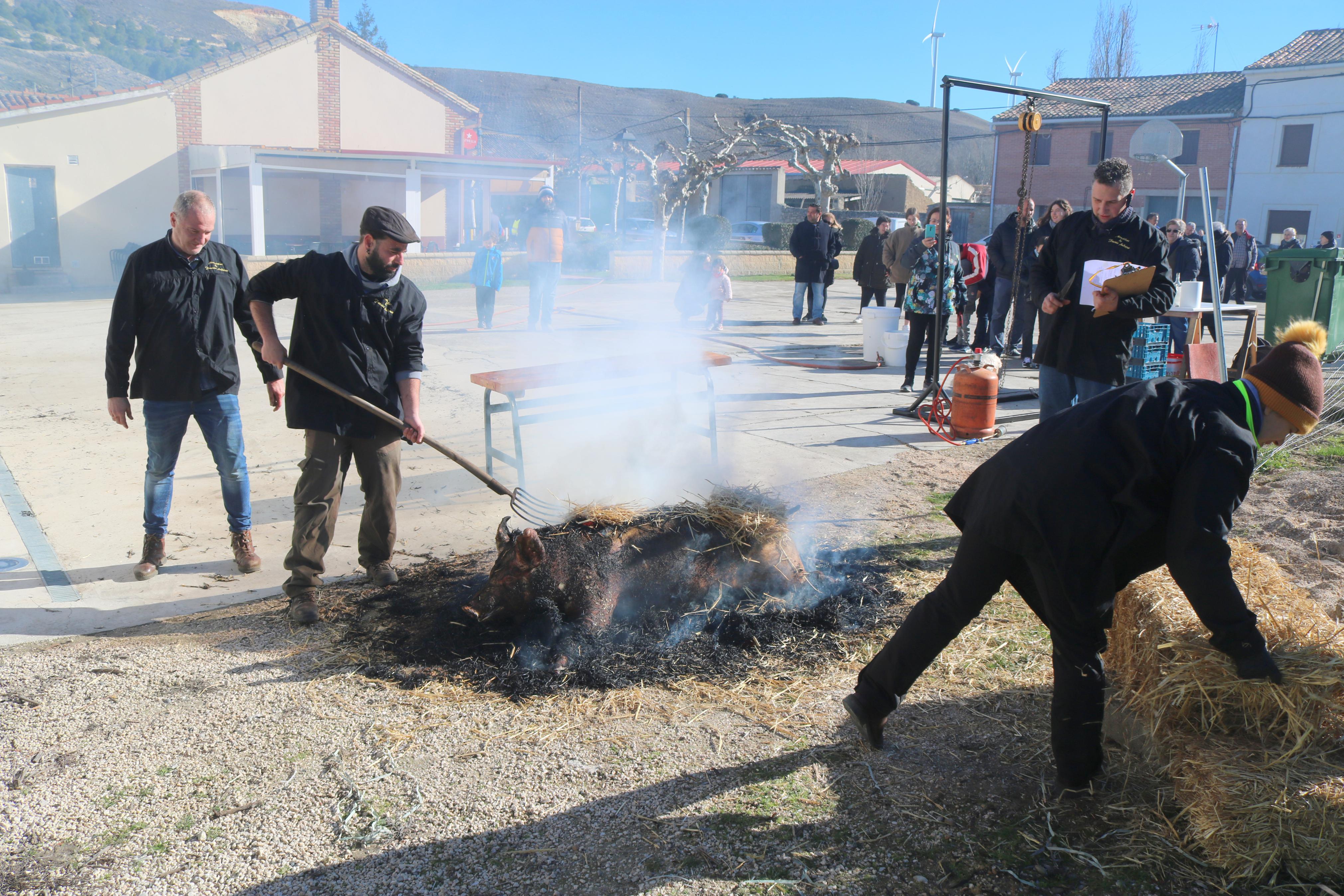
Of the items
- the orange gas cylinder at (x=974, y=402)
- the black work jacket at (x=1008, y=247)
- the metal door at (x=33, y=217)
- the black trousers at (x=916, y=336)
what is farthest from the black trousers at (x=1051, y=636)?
the metal door at (x=33, y=217)

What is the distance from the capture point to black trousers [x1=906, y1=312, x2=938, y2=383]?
8.92 metres

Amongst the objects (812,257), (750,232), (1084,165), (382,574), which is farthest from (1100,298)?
(1084,165)

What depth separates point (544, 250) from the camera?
512 inches

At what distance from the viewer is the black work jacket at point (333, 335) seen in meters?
4.02

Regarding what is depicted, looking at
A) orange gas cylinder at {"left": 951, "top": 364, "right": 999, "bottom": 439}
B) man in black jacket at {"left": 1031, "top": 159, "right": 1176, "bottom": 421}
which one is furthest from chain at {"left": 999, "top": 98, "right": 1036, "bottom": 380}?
man in black jacket at {"left": 1031, "top": 159, "right": 1176, "bottom": 421}

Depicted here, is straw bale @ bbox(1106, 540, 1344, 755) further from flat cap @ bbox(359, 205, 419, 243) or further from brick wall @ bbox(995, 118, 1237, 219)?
brick wall @ bbox(995, 118, 1237, 219)

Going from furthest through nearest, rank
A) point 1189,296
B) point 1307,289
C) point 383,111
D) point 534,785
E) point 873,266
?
point 383,111, point 873,266, point 1307,289, point 1189,296, point 534,785

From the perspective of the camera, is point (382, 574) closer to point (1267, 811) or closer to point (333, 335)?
point (333, 335)

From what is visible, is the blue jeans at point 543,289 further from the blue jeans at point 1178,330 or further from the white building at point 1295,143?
the white building at point 1295,143

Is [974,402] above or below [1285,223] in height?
below

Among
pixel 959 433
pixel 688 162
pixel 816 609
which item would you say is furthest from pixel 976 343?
pixel 688 162

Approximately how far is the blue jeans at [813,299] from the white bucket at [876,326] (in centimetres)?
394

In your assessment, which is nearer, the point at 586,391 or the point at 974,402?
the point at 974,402

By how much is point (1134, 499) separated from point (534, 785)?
1.95 metres
